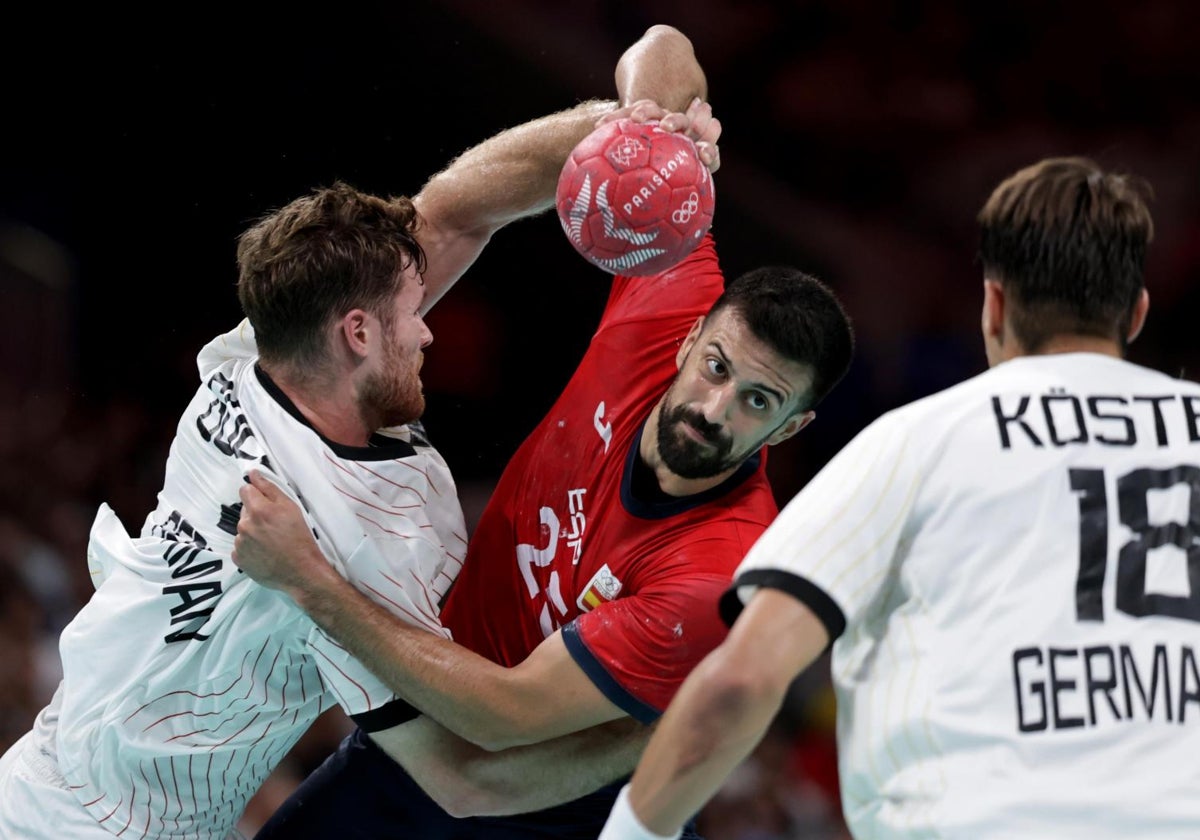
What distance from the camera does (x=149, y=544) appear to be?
425cm

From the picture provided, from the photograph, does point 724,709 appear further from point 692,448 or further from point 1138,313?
point 692,448

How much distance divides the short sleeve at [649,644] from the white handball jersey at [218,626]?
1.53 feet

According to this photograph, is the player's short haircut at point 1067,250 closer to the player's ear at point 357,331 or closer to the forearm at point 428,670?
the forearm at point 428,670

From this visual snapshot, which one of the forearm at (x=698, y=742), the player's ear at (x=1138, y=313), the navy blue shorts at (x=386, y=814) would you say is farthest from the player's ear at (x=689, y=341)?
the forearm at (x=698, y=742)

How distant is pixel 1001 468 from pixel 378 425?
217 cm

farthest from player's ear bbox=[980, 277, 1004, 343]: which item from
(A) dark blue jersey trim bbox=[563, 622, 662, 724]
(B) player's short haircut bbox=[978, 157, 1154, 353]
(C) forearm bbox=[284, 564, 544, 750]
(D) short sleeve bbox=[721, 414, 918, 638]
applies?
(C) forearm bbox=[284, 564, 544, 750]

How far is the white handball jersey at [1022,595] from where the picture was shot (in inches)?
104

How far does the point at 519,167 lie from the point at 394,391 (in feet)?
3.37

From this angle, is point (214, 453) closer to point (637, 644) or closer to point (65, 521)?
point (637, 644)

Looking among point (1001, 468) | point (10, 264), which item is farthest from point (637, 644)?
point (10, 264)

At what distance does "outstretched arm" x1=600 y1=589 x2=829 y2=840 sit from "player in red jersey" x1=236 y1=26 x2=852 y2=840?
1.27 meters

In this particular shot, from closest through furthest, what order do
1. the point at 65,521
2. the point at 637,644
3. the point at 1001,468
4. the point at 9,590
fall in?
the point at 1001,468
the point at 637,644
the point at 9,590
the point at 65,521

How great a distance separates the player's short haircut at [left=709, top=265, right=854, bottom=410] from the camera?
4352 mm

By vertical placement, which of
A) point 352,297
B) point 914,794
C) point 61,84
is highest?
point 61,84
